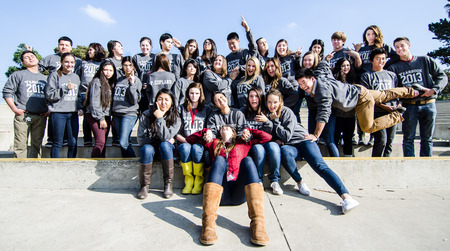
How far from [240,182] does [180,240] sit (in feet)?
2.81

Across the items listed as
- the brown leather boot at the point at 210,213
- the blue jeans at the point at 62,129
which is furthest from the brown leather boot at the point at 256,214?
the blue jeans at the point at 62,129

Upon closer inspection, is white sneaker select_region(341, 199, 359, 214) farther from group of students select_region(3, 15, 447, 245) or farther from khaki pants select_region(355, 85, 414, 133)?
khaki pants select_region(355, 85, 414, 133)

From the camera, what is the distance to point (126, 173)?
11.3ft

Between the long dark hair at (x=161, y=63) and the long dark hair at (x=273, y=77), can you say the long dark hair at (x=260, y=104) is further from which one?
the long dark hair at (x=161, y=63)

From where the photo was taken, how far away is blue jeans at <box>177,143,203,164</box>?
123 inches

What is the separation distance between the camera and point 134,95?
154 inches

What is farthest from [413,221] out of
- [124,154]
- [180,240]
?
[124,154]

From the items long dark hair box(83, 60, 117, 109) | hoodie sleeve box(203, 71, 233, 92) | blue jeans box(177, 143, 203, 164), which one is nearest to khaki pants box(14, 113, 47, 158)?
long dark hair box(83, 60, 117, 109)

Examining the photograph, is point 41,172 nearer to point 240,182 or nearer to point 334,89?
point 240,182

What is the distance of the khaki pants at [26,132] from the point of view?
397 cm

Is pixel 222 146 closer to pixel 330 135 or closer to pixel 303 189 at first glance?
pixel 303 189

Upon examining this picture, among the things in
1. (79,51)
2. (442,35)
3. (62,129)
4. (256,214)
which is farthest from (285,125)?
(79,51)

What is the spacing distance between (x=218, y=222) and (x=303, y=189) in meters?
1.35

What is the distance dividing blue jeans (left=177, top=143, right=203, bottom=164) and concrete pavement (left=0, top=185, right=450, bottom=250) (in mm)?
479
